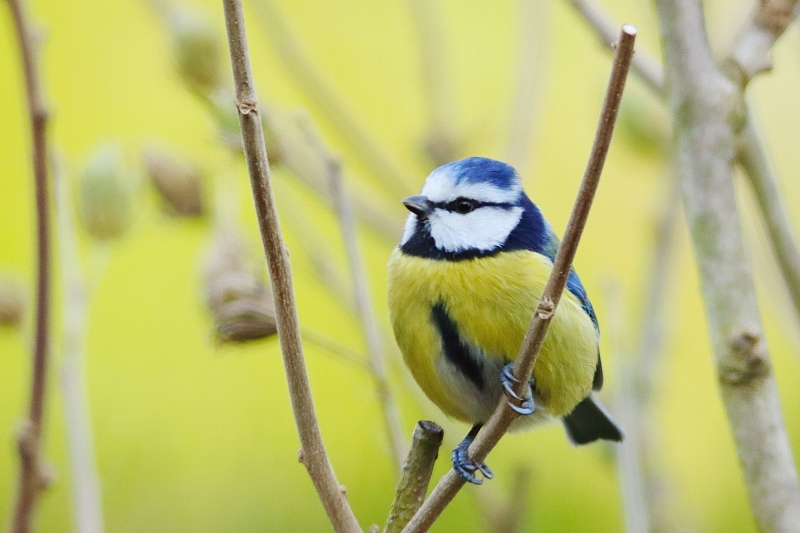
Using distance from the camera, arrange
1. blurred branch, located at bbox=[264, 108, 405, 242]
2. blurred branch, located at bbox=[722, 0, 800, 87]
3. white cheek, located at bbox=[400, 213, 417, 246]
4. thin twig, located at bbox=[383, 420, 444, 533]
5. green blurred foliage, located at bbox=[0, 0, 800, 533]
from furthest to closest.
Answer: green blurred foliage, located at bbox=[0, 0, 800, 533] → white cheek, located at bbox=[400, 213, 417, 246] → blurred branch, located at bbox=[264, 108, 405, 242] → blurred branch, located at bbox=[722, 0, 800, 87] → thin twig, located at bbox=[383, 420, 444, 533]

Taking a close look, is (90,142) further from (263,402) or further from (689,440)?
(689,440)

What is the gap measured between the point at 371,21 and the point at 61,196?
1.52 m

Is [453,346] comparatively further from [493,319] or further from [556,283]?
[556,283]

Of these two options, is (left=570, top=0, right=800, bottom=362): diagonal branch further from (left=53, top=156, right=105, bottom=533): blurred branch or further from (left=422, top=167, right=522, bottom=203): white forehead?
(left=53, top=156, right=105, bottom=533): blurred branch

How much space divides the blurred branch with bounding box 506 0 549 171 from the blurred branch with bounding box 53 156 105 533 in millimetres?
500

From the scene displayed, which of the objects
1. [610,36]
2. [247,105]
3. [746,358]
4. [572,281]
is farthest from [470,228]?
[247,105]

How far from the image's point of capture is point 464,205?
34.6 inches

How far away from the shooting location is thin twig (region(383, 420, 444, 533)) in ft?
1.86

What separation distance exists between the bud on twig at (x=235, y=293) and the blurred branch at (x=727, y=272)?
0.30 metres

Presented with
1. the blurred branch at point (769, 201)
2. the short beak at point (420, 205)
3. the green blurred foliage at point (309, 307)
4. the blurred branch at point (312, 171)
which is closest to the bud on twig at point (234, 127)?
the blurred branch at point (312, 171)

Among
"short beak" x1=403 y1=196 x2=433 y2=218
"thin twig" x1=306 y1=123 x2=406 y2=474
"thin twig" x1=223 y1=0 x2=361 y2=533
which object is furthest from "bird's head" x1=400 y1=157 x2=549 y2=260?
"thin twig" x1=223 y1=0 x2=361 y2=533

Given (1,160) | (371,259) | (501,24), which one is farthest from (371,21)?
(1,160)

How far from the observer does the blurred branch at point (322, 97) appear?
3.43ft

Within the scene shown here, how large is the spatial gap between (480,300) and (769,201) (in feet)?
0.80
